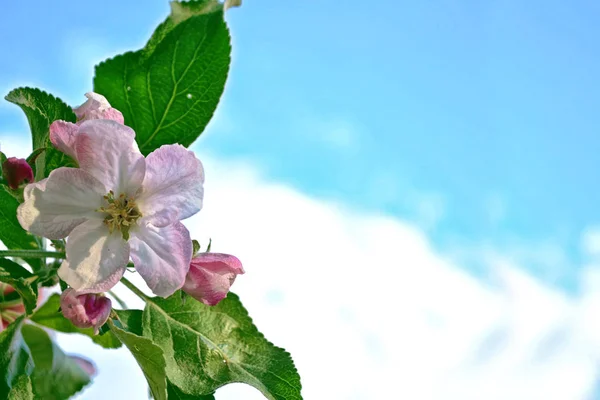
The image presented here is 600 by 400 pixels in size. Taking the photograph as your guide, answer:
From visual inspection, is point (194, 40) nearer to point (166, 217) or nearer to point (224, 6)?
point (224, 6)

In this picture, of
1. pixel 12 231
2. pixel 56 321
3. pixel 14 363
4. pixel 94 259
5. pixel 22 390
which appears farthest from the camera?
pixel 56 321

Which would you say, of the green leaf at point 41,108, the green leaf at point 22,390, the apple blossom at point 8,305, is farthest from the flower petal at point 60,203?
the apple blossom at point 8,305

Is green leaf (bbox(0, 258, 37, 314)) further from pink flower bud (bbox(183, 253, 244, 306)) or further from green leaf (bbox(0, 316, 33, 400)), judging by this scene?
pink flower bud (bbox(183, 253, 244, 306))

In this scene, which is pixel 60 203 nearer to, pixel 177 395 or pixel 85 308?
pixel 85 308

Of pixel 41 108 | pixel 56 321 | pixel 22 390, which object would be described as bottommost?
pixel 22 390

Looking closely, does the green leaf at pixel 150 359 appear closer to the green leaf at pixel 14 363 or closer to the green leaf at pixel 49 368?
the green leaf at pixel 14 363

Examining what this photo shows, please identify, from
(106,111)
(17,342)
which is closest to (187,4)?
(106,111)

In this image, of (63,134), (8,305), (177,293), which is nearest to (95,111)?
(63,134)
